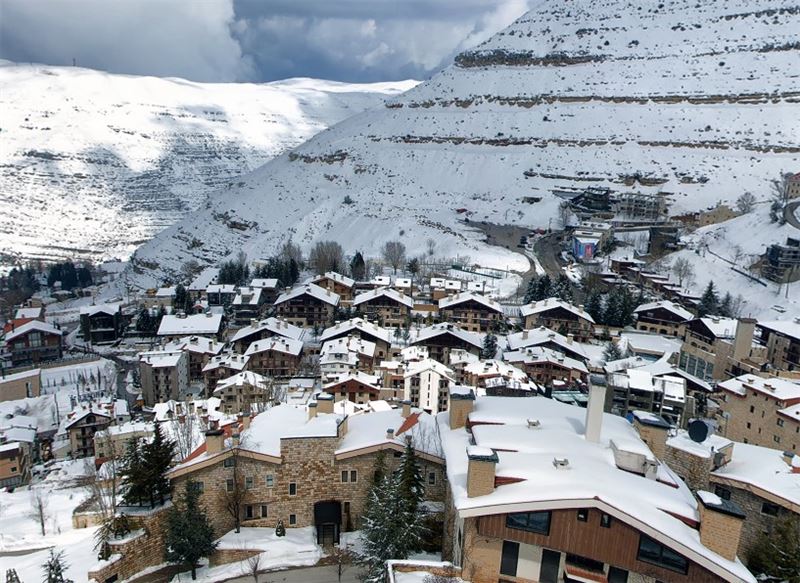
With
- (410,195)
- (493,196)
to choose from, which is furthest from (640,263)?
(410,195)

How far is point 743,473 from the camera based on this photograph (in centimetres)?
1603

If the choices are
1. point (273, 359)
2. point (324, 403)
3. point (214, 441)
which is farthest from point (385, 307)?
point (214, 441)

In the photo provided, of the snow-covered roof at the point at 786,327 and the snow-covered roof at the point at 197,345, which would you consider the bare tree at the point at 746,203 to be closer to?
the snow-covered roof at the point at 786,327

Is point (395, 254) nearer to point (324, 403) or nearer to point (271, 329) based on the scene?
point (271, 329)

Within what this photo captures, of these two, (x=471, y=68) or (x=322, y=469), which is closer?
(x=322, y=469)

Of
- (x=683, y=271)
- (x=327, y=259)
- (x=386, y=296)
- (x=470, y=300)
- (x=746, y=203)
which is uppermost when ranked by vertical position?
(x=746, y=203)

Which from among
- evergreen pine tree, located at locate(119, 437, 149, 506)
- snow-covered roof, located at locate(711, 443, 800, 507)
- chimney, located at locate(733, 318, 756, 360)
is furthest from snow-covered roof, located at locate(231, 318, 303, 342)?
snow-covered roof, located at locate(711, 443, 800, 507)

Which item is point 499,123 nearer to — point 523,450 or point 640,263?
point 640,263

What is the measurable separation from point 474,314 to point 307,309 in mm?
15714

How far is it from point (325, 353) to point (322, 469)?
23603 millimetres

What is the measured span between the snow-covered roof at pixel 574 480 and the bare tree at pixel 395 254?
55.7 metres

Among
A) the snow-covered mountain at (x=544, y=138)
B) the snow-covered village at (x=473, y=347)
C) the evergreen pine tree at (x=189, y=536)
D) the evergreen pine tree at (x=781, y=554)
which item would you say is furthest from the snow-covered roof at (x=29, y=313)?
the evergreen pine tree at (x=781, y=554)

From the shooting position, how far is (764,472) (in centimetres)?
1622

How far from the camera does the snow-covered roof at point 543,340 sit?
41.1 meters
